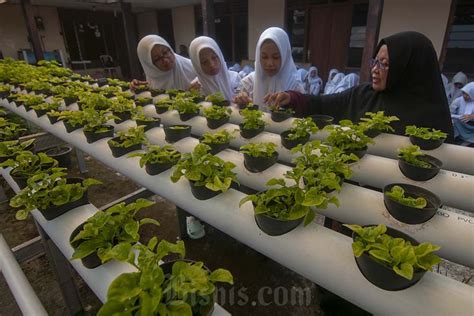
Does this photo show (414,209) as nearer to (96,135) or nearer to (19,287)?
(19,287)

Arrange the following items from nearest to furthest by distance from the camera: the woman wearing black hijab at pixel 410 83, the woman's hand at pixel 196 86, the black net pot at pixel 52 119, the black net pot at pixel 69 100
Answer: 1. the woman wearing black hijab at pixel 410 83
2. the black net pot at pixel 52 119
3. the black net pot at pixel 69 100
4. the woman's hand at pixel 196 86

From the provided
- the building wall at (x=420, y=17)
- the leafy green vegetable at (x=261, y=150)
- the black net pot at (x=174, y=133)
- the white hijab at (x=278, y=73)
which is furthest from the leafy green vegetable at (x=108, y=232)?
the building wall at (x=420, y=17)

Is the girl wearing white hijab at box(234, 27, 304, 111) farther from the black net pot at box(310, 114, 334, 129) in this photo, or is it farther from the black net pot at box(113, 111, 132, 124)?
the black net pot at box(113, 111, 132, 124)

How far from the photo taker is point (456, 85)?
5195 millimetres

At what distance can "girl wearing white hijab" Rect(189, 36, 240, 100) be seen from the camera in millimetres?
2844

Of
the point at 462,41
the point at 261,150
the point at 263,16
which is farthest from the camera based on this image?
the point at 263,16

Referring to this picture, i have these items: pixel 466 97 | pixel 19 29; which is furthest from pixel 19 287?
pixel 19 29

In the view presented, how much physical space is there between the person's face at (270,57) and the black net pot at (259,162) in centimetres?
135

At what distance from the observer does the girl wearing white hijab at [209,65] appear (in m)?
2.84

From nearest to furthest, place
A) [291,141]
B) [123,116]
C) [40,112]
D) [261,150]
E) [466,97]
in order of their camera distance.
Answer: [261,150], [291,141], [123,116], [40,112], [466,97]

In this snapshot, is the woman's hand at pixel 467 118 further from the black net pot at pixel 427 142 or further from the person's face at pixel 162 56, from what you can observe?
the person's face at pixel 162 56

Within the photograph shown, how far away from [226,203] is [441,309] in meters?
0.74

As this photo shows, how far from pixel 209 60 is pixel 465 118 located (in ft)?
12.6

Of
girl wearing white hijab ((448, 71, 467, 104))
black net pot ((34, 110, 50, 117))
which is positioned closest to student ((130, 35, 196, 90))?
black net pot ((34, 110, 50, 117))
